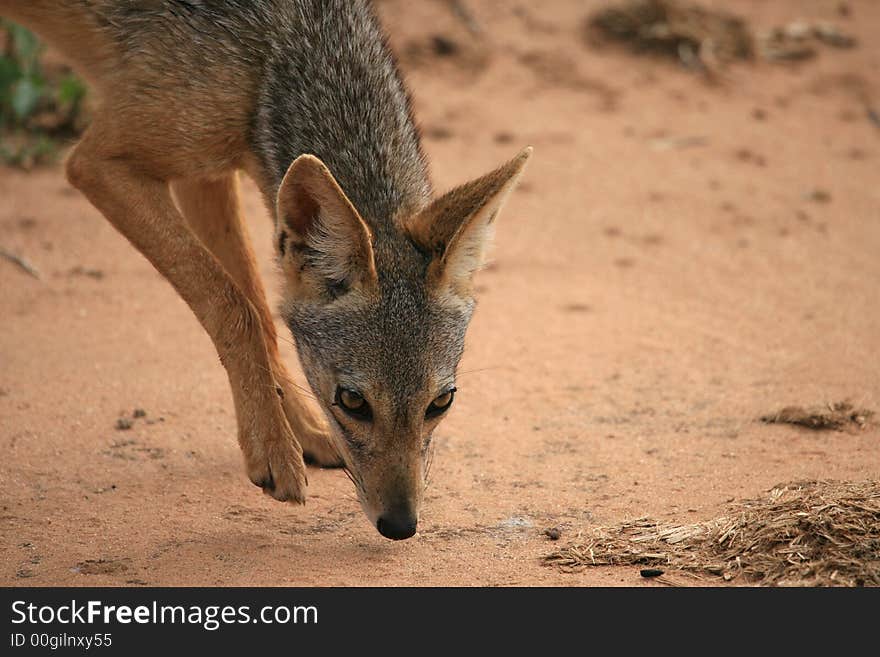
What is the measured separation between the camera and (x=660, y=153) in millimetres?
13445

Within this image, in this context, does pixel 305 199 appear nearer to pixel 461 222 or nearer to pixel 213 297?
pixel 461 222

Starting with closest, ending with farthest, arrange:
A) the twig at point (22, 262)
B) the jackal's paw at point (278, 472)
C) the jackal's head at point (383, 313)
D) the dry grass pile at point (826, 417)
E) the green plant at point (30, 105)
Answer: the jackal's head at point (383, 313)
the jackal's paw at point (278, 472)
the dry grass pile at point (826, 417)
the twig at point (22, 262)
the green plant at point (30, 105)

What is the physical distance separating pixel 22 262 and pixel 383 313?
539 cm

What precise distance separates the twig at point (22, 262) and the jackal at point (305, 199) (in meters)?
3.14

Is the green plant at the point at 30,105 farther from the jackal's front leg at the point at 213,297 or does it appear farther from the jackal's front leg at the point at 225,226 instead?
the jackal's front leg at the point at 213,297

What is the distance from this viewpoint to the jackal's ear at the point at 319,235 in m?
5.61

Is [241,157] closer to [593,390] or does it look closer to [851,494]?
[593,390]

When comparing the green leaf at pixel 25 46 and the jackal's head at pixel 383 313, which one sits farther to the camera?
the green leaf at pixel 25 46

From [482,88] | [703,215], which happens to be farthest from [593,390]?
[482,88]

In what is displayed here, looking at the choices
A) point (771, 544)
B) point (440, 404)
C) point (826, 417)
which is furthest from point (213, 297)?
point (826, 417)

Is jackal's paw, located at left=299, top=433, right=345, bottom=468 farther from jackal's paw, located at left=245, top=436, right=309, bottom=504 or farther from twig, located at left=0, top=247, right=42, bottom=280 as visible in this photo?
twig, located at left=0, top=247, right=42, bottom=280

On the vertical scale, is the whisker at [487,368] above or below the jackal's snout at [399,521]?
below

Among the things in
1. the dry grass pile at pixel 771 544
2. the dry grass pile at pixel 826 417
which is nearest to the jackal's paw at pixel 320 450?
the dry grass pile at pixel 771 544

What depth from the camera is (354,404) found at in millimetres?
5879
